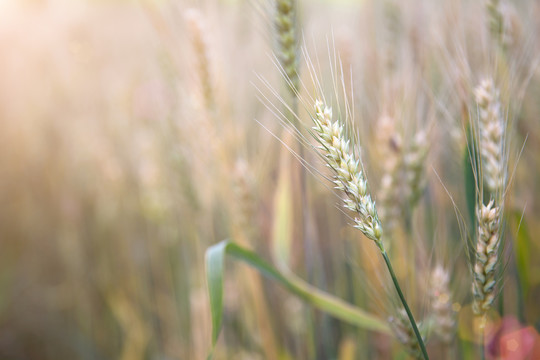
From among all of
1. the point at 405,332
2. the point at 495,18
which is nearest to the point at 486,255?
the point at 405,332

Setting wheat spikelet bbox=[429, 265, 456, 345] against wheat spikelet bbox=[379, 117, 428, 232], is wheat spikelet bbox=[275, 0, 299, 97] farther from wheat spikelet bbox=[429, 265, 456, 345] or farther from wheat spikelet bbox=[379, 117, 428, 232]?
wheat spikelet bbox=[429, 265, 456, 345]

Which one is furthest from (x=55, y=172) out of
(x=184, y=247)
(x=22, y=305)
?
(x=184, y=247)

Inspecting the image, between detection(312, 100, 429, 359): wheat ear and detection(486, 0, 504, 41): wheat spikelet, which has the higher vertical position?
detection(486, 0, 504, 41): wheat spikelet

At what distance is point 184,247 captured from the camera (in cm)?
97

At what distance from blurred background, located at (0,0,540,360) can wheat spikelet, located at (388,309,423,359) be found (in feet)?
0.20

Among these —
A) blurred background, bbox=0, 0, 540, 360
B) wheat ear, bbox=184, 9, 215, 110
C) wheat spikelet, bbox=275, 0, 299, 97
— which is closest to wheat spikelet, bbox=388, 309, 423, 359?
blurred background, bbox=0, 0, 540, 360

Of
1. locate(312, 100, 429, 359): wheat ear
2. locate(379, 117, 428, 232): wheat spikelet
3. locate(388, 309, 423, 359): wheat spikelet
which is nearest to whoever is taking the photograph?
locate(312, 100, 429, 359): wheat ear

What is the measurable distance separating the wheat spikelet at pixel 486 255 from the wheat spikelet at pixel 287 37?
25cm

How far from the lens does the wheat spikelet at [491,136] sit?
438 mm

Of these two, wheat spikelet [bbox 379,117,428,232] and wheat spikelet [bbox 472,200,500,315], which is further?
wheat spikelet [bbox 379,117,428,232]

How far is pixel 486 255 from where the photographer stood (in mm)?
390

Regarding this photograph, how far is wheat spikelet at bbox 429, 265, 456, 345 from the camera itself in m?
0.52

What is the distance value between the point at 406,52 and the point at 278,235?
1.13 feet

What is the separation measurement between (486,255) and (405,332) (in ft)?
0.40
